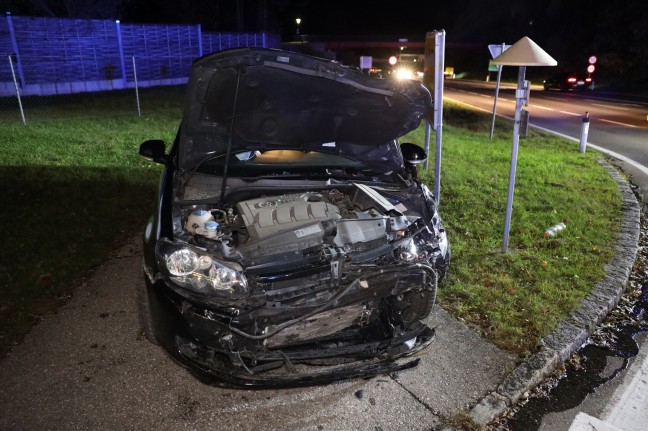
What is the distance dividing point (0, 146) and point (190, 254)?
8.76 meters

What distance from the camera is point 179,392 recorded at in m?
3.18

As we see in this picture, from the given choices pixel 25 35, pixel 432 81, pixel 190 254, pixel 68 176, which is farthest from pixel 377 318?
pixel 25 35

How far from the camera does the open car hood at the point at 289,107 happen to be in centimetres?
337

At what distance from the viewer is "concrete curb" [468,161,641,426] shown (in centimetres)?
314

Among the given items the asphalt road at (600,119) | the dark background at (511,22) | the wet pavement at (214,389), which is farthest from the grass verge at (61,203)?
the dark background at (511,22)

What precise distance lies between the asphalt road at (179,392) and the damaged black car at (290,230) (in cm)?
24

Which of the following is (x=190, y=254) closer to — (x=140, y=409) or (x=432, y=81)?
(x=140, y=409)

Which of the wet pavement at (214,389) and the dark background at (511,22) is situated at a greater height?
the dark background at (511,22)

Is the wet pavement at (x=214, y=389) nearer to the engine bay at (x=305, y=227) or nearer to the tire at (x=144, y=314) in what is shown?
the tire at (x=144, y=314)

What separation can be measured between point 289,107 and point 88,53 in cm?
1877

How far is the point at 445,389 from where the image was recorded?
128 inches

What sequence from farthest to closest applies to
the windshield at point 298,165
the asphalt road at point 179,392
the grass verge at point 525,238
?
the grass verge at point 525,238 < the windshield at point 298,165 < the asphalt road at point 179,392

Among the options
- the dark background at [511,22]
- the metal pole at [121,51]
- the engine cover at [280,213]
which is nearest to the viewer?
the engine cover at [280,213]

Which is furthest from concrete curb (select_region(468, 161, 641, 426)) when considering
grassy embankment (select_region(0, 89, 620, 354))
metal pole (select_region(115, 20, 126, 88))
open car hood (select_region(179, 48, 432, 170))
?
metal pole (select_region(115, 20, 126, 88))
